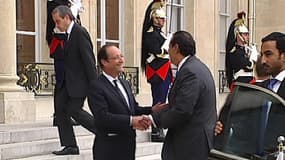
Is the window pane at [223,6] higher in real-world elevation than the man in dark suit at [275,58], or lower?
higher

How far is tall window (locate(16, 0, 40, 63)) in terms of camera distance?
40.9 ft

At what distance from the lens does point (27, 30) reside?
1261 cm

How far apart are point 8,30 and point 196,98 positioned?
619 centimetres

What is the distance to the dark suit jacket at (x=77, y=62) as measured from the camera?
25.4 feet

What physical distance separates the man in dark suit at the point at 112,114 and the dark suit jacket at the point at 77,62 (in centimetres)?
215

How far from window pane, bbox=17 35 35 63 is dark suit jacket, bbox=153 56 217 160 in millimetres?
7564

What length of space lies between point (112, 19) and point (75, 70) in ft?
23.6

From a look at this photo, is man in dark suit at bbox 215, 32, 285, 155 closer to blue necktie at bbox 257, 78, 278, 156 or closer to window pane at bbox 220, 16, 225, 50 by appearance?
blue necktie at bbox 257, 78, 278, 156

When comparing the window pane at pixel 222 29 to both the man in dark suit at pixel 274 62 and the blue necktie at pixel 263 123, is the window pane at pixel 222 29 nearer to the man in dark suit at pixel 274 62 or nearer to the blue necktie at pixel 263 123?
the man in dark suit at pixel 274 62

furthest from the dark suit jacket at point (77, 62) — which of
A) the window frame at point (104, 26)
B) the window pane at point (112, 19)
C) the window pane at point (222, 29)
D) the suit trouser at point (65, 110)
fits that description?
the window pane at point (222, 29)

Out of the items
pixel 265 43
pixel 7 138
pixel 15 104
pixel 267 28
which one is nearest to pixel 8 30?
pixel 15 104

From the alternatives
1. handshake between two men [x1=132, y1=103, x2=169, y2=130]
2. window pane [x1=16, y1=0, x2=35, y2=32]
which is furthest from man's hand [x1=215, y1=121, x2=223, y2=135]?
window pane [x1=16, y1=0, x2=35, y2=32]

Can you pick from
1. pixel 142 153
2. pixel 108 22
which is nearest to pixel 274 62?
pixel 142 153

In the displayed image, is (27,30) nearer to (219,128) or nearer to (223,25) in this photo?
(223,25)
